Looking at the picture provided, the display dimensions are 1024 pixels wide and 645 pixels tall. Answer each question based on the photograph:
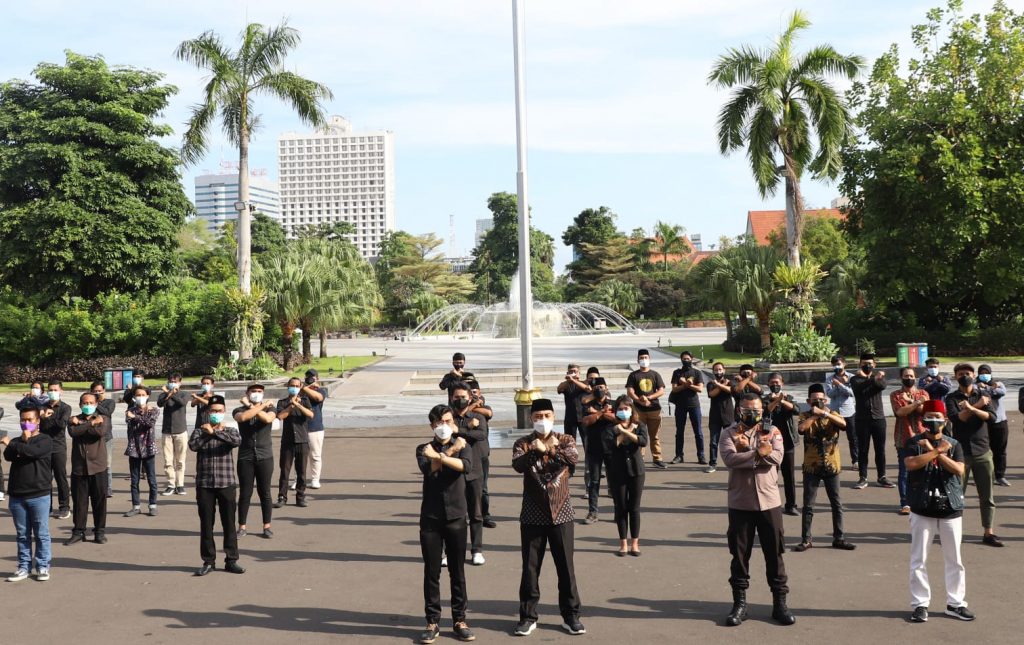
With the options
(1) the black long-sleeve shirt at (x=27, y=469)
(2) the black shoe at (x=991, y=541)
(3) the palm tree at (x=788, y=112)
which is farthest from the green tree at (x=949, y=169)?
(1) the black long-sleeve shirt at (x=27, y=469)

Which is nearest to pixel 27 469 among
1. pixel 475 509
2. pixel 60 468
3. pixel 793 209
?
pixel 60 468

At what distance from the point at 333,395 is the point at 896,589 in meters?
20.8

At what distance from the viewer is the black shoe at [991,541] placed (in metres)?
8.91

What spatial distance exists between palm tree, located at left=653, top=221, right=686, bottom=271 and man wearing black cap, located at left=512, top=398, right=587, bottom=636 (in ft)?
289

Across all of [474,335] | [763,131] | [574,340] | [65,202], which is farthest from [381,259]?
[763,131]

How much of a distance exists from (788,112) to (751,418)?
2437 cm

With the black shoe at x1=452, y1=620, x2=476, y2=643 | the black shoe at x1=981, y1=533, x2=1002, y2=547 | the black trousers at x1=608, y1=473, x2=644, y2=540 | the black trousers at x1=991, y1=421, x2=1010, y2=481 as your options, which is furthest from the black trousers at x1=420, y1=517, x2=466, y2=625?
the black trousers at x1=991, y1=421, x2=1010, y2=481

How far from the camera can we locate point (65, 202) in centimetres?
3228

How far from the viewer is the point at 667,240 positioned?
9588 cm

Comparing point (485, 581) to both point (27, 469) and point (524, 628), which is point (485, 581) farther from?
point (27, 469)

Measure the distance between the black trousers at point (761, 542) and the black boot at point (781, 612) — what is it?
0.06 metres

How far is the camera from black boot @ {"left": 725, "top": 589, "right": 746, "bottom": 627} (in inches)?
270

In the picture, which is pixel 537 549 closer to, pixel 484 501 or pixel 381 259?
pixel 484 501

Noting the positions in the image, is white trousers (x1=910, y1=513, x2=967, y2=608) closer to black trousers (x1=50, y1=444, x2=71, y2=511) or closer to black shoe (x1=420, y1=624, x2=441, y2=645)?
black shoe (x1=420, y1=624, x2=441, y2=645)
